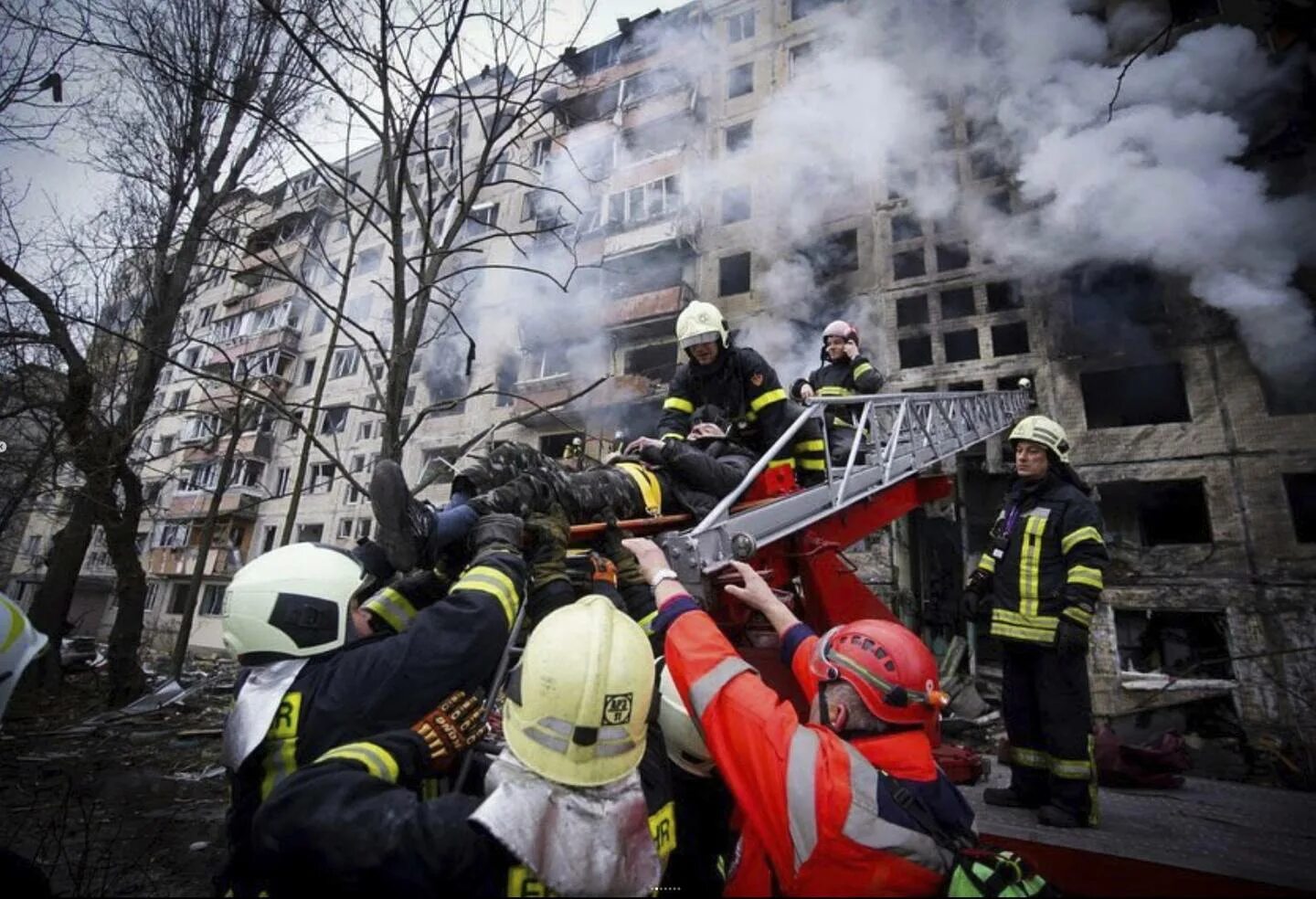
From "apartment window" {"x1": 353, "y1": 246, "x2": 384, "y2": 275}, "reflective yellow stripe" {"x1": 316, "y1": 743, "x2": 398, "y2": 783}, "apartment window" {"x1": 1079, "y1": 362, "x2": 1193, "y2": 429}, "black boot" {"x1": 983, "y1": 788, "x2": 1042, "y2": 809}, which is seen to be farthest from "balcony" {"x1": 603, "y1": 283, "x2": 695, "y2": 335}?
"reflective yellow stripe" {"x1": 316, "y1": 743, "x2": 398, "y2": 783}

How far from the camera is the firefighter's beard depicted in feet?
4.28

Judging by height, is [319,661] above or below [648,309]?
below

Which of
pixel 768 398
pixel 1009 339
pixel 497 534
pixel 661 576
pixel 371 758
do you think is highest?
pixel 1009 339

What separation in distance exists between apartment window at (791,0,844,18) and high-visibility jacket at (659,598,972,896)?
21.6 meters

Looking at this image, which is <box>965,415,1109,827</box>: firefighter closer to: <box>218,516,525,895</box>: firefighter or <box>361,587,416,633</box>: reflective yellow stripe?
<box>218,516,525,895</box>: firefighter

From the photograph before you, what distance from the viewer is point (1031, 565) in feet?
12.9

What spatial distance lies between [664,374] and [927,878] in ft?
54.8

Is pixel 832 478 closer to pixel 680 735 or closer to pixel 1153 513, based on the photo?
pixel 680 735

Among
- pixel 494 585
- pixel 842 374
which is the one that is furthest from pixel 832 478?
pixel 494 585

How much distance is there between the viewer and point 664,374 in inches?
700

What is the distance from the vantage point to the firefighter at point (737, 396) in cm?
443

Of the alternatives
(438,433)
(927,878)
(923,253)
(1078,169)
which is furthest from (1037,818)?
(438,433)

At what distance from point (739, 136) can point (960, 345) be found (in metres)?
9.88

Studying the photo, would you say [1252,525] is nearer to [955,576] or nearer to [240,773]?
[955,576]
